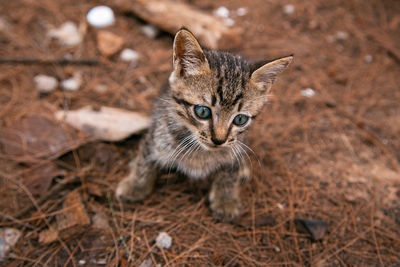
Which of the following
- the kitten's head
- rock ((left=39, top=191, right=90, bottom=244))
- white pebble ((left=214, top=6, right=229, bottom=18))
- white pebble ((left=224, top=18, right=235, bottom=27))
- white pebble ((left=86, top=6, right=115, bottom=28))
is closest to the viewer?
the kitten's head

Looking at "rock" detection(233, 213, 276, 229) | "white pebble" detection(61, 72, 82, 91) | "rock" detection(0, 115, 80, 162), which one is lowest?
"rock" detection(233, 213, 276, 229)

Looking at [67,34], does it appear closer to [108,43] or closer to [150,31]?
[108,43]

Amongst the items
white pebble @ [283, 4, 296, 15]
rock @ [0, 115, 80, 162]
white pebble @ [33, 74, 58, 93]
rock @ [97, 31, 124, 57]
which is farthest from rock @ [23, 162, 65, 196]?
white pebble @ [283, 4, 296, 15]

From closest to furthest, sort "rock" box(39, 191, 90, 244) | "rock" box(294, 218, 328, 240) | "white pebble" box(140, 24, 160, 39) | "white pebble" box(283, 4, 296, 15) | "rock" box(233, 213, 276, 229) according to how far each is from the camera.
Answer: "rock" box(39, 191, 90, 244)
"rock" box(294, 218, 328, 240)
"rock" box(233, 213, 276, 229)
"white pebble" box(140, 24, 160, 39)
"white pebble" box(283, 4, 296, 15)

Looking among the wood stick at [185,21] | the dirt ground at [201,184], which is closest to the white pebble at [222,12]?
the dirt ground at [201,184]

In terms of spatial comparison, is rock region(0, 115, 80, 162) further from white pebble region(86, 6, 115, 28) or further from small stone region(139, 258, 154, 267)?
white pebble region(86, 6, 115, 28)

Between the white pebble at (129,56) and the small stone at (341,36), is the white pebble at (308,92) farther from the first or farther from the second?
the white pebble at (129,56)
